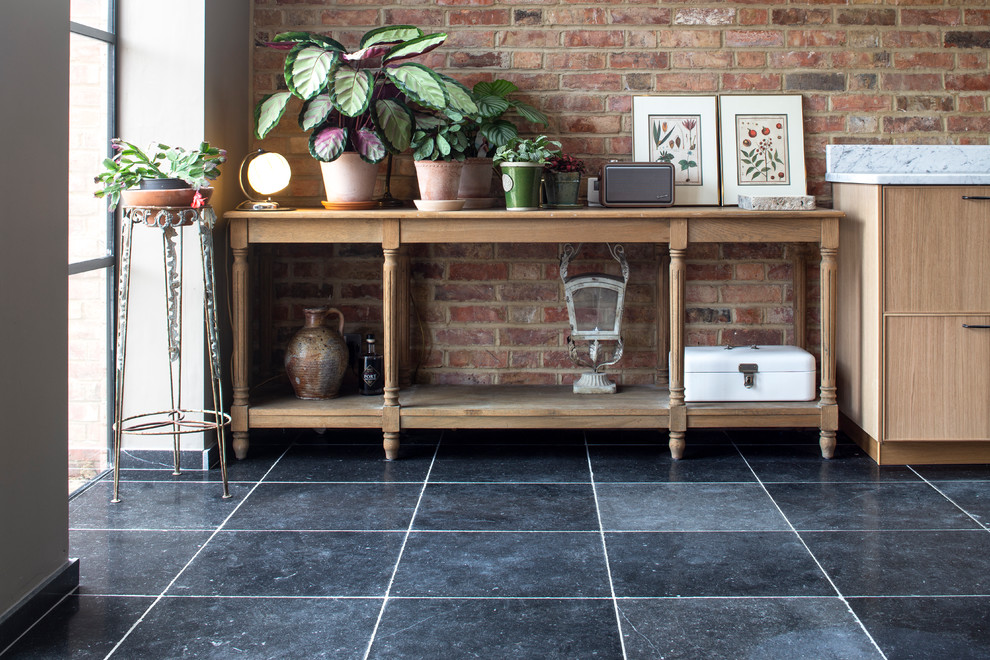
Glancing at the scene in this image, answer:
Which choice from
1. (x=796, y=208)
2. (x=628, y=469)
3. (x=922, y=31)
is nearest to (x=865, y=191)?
(x=796, y=208)

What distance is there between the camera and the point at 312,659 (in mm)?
1968

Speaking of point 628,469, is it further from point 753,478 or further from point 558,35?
point 558,35

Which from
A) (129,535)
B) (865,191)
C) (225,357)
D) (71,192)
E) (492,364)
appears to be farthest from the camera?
(492,364)

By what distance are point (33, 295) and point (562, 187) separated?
1.97 m

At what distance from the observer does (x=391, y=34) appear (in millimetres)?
3535

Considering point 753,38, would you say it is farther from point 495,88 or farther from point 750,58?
point 495,88

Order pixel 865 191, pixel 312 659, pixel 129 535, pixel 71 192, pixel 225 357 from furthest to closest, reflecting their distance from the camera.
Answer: pixel 225 357 → pixel 865 191 → pixel 71 192 → pixel 129 535 → pixel 312 659

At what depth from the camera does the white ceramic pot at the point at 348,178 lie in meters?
3.51

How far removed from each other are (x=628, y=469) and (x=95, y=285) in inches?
72.0

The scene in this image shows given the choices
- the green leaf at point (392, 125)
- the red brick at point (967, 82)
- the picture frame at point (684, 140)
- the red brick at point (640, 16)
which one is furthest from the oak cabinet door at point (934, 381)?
the green leaf at point (392, 125)

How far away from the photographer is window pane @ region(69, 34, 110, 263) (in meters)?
3.16

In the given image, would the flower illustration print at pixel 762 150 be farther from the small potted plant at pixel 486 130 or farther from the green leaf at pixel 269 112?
the green leaf at pixel 269 112

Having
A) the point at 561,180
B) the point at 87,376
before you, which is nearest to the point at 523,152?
the point at 561,180

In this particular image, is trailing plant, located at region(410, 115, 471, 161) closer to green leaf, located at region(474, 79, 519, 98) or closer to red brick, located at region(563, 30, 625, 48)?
green leaf, located at region(474, 79, 519, 98)
